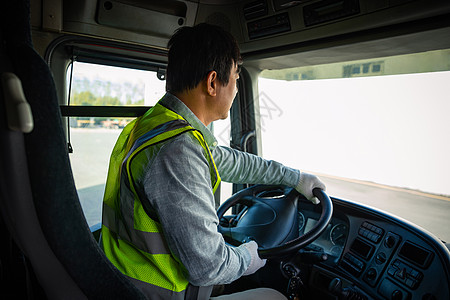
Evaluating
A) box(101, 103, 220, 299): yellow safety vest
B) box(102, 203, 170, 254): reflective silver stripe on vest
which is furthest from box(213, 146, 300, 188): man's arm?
box(102, 203, 170, 254): reflective silver stripe on vest

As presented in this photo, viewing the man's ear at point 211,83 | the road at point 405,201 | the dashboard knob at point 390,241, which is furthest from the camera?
the road at point 405,201

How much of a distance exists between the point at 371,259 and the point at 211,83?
121 centimetres

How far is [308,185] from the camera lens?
→ 1728 mm

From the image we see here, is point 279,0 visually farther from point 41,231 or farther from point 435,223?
point 41,231

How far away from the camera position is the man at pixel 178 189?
103 centimetres

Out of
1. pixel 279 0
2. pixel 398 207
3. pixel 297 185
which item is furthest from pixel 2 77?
pixel 398 207

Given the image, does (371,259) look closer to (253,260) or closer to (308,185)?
(308,185)

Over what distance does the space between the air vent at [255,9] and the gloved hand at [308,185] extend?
1.12m

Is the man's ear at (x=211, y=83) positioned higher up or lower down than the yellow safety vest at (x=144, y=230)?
higher up

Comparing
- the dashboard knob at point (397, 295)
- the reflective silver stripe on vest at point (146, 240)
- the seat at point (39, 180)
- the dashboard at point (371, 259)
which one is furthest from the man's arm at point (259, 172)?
the seat at point (39, 180)

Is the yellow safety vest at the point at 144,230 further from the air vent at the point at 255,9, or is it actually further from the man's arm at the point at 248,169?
the air vent at the point at 255,9

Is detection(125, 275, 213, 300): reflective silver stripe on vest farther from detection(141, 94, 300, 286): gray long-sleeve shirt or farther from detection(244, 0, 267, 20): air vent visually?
detection(244, 0, 267, 20): air vent

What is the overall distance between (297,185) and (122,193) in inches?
37.5

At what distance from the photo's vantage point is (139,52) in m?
2.27
